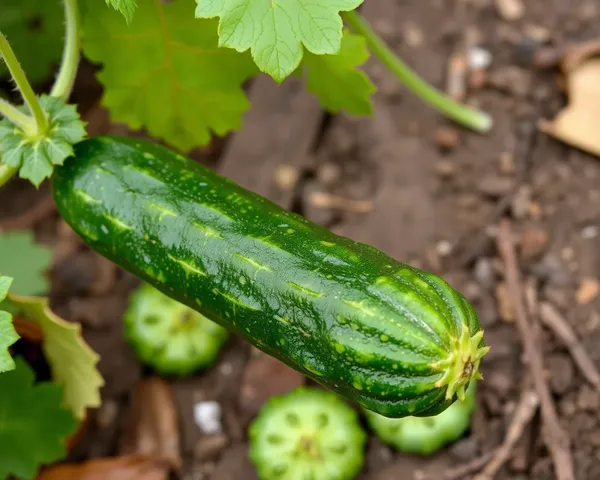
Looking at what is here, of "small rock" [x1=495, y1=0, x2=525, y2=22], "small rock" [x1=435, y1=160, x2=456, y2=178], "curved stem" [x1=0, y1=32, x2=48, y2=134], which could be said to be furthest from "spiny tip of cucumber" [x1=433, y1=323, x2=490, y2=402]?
"small rock" [x1=495, y1=0, x2=525, y2=22]

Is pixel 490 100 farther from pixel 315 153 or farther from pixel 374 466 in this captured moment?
pixel 374 466

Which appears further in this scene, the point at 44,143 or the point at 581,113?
the point at 581,113

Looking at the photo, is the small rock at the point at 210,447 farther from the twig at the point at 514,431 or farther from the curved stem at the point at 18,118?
the curved stem at the point at 18,118

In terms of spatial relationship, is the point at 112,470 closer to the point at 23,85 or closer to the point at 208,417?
the point at 208,417

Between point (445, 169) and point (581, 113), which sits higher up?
point (581, 113)

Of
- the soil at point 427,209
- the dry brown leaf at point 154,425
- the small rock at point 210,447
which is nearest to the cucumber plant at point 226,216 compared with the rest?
the dry brown leaf at point 154,425

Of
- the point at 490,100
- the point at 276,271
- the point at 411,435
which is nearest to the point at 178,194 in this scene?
the point at 276,271

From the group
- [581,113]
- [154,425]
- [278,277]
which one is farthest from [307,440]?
[581,113]
